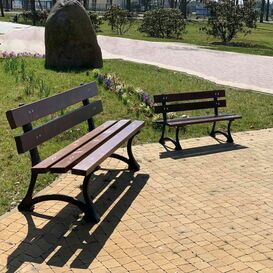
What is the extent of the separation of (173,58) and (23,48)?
5.43 meters

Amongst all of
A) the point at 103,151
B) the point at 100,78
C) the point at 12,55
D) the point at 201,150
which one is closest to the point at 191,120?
the point at 201,150

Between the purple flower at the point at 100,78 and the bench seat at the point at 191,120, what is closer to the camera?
the bench seat at the point at 191,120

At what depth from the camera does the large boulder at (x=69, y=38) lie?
11.3m

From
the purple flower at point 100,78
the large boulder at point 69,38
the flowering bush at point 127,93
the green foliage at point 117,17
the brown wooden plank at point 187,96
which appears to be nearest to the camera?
the brown wooden plank at point 187,96

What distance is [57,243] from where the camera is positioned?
3967 mm

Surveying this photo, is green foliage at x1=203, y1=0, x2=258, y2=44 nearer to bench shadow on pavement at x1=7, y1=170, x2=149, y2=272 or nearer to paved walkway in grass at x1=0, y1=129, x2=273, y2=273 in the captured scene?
paved walkway in grass at x1=0, y1=129, x2=273, y2=273

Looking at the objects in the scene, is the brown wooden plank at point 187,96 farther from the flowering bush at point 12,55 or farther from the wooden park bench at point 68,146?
the flowering bush at point 12,55

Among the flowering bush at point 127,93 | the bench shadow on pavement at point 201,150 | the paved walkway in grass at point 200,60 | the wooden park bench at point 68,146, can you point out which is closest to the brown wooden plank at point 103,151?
the wooden park bench at point 68,146

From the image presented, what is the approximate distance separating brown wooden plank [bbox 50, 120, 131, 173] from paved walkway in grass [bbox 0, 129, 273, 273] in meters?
0.51

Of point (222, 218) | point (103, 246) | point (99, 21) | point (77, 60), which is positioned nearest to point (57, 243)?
point (103, 246)

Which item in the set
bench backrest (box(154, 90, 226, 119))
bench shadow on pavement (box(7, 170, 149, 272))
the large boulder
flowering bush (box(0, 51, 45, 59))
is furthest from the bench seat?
flowering bush (box(0, 51, 45, 59))

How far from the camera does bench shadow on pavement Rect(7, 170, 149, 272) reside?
3719mm

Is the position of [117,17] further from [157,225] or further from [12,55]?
[157,225]

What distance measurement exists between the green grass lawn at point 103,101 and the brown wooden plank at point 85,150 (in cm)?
72
